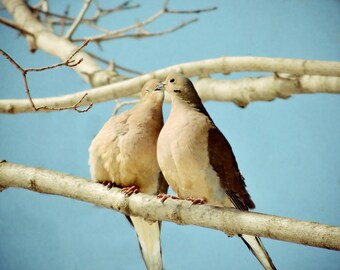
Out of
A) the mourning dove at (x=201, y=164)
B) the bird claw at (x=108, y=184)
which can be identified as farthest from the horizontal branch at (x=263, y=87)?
the bird claw at (x=108, y=184)

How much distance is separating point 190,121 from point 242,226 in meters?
0.54

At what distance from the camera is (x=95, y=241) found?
3.67m

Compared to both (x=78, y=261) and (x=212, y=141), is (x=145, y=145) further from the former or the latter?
(x=78, y=261)

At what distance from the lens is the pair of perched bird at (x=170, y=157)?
194 centimetres

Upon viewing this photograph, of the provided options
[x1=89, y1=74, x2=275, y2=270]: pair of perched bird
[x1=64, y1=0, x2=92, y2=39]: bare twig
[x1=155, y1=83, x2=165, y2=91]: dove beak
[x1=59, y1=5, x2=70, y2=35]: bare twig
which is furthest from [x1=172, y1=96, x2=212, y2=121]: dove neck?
[x1=59, y1=5, x2=70, y2=35]: bare twig

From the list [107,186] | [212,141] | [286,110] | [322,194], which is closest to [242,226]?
[212,141]

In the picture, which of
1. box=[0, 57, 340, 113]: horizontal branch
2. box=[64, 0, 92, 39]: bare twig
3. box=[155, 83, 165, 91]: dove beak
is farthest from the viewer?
box=[64, 0, 92, 39]: bare twig

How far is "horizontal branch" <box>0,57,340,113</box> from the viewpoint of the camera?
240 centimetres

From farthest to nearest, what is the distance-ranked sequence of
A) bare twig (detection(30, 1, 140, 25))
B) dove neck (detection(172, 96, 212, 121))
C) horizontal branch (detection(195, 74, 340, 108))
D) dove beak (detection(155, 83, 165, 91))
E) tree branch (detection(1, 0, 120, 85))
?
bare twig (detection(30, 1, 140, 25)) < tree branch (detection(1, 0, 120, 85)) < horizontal branch (detection(195, 74, 340, 108)) < dove beak (detection(155, 83, 165, 91)) < dove neck (detection(172, 96, 212, 121))

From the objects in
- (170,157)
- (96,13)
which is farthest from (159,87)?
(96,13)

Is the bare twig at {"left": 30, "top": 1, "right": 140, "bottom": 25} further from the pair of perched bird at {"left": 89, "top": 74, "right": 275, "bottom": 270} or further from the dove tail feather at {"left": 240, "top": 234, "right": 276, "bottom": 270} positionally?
the dove tail feather at {"left": 240, "top": 234, "right": 276, "bottom": 270}

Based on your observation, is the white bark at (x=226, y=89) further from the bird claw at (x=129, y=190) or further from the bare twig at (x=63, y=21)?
the bare twig at (x=63, y=21)

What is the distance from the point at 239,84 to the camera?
9.05 ft

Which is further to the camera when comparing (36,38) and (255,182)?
(36,38)
